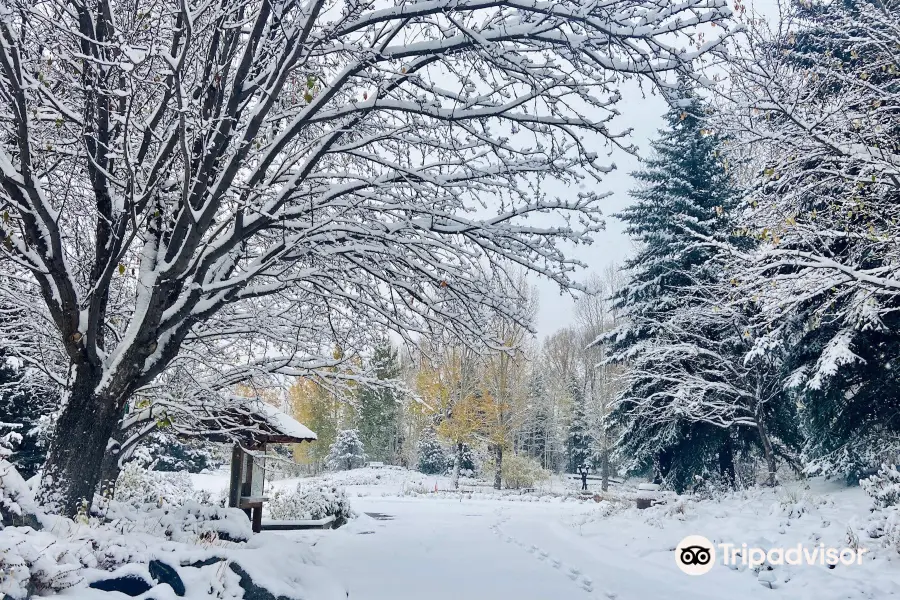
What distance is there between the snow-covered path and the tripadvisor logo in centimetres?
30

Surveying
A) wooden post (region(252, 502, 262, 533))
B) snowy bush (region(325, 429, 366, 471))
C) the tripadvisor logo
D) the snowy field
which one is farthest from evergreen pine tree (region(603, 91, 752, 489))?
snowy bush (region(325, 429, 366, 471))

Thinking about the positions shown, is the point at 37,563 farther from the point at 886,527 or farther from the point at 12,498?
the point at 886,527

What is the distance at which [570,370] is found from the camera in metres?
45.3

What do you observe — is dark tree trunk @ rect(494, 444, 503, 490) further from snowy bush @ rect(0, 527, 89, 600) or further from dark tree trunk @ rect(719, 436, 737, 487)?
snowy bush @ rect(0, 527, 89, 600)

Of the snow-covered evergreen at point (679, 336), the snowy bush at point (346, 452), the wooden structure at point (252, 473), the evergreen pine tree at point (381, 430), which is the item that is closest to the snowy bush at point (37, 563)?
the wooden structure at point (252, 473)

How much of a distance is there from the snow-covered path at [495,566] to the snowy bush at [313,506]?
0.66 meters

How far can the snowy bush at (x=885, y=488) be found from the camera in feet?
27.2

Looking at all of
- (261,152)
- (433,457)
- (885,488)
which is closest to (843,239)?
(885,488)

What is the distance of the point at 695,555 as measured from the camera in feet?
28.9

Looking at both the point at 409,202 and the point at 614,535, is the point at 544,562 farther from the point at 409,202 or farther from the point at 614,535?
the point at 409,202

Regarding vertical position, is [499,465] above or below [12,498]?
below

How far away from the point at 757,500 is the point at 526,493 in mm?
18750

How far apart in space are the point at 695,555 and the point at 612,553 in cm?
164

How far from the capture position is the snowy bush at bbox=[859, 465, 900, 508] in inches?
326
